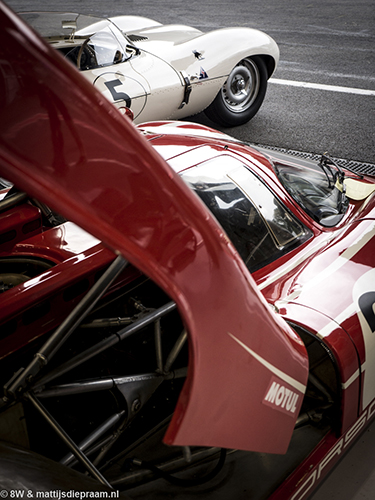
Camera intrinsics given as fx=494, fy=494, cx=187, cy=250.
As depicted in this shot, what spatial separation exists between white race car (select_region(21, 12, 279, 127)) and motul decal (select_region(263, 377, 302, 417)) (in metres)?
3.18

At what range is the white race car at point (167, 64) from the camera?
14.4 ft

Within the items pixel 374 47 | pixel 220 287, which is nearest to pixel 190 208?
pixel 220 287

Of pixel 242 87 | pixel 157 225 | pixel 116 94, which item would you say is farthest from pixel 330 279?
pixel 242 87

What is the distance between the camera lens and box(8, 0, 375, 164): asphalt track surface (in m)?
5.26

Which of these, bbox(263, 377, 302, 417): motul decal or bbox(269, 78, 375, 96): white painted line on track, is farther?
bbox(269, 78, 375, 96): white painted line on track

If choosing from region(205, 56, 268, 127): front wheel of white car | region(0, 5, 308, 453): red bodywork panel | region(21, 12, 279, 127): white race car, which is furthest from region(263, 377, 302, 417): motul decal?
region(205, 56, 268, 127): front wheel of white car

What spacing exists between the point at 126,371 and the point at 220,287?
3.46 feet

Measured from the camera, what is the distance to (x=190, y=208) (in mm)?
986

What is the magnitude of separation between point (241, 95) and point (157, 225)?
194 inches

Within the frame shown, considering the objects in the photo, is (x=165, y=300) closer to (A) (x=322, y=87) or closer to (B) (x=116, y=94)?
(B) (x=116, y=94)

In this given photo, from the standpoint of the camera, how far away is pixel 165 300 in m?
2.15

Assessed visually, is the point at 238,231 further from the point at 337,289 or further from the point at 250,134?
the point at 250,134

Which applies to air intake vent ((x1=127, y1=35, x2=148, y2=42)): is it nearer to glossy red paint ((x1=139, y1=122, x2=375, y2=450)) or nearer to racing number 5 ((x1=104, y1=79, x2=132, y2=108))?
racing number 5 ((x1=104, y1=79, x2=132, y2=108))

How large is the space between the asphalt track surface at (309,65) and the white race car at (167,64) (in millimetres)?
464
